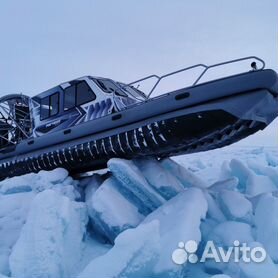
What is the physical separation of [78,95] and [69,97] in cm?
22

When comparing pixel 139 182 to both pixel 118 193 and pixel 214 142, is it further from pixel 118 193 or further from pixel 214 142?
pixel 214 142

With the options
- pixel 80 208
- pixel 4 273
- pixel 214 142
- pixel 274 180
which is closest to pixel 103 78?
pixel 214 142

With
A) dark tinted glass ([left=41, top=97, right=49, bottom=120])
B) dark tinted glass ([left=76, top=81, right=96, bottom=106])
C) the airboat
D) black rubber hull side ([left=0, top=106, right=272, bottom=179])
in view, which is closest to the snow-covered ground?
black rubber hull side ([left=0, top=106, right=272, bottom=179])

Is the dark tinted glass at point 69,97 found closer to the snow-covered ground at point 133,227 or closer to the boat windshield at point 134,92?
the boat windshield at point 134,92

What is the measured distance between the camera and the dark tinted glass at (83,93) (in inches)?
192

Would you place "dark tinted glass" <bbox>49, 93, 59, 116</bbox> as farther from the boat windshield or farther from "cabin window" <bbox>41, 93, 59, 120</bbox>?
the boat windshield

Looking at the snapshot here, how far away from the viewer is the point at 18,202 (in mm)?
3879

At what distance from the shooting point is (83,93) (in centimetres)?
499

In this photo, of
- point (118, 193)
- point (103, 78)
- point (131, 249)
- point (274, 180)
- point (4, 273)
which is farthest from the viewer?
point (103, 78)

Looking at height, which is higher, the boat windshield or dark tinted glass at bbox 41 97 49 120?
the boat windshield

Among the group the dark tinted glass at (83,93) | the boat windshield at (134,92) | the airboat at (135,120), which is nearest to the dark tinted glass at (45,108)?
the airboat at (135,120)

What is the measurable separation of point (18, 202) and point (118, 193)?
1.22 metres

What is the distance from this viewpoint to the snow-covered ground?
238 centimetres

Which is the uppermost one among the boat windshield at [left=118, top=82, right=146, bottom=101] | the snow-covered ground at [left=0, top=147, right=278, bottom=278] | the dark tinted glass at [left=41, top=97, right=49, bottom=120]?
the boat windshield at [left=118, top=82, right=146, bottom=101]
